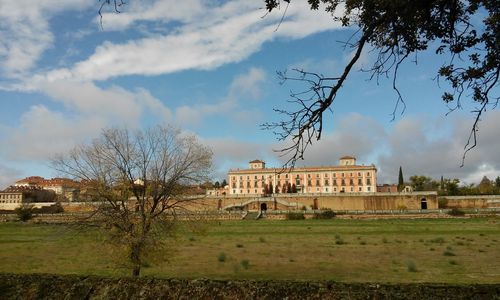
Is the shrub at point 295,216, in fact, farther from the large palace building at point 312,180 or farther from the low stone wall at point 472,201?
the large palace building at point 312,180

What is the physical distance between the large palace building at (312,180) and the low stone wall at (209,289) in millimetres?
136274

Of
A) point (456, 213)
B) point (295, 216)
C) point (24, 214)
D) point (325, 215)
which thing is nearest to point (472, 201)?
point (456, 213)

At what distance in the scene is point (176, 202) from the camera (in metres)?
18.7

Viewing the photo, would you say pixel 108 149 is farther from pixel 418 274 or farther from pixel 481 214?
pixel 481 214

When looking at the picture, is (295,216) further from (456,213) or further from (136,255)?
(136,255)

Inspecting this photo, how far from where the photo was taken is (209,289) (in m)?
3.00

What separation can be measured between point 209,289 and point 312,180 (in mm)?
147348

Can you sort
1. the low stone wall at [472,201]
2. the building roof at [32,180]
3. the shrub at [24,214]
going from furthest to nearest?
the building roof at [32,180]
the low stone wall at [472,201]
the shrub at [24,214]

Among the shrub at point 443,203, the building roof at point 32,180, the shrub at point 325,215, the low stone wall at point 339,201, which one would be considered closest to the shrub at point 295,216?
the shrub at point 325,215

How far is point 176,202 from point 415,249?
67.3ft

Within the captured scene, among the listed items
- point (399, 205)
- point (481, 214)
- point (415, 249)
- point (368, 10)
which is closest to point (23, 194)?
point (399, 205)

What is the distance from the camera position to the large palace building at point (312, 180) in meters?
143

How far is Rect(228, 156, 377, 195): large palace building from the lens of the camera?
143 m

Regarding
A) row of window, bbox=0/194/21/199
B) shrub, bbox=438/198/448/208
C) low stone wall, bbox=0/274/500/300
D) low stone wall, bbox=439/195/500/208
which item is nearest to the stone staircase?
shrub, bbox=438/198/448/208
